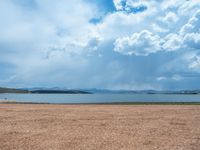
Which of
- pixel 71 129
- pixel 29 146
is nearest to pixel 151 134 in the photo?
pixel 71 129

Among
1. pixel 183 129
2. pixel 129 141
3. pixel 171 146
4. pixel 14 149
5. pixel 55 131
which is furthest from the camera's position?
pixel 183 129

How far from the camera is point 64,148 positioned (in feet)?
48.6

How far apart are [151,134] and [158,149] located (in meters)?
4.44

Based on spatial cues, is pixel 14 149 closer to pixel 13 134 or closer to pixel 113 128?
pixel 13 134

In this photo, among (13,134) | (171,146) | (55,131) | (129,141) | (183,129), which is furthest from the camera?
(183,129)

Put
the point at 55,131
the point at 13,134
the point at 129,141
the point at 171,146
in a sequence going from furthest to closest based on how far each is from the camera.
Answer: the point at 55,131, the point at 13,134, the point at 129,141, the point at 171,146

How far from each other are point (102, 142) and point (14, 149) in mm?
4480

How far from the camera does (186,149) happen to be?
14734mm

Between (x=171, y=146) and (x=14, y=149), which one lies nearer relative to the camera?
(x=14, y=149)

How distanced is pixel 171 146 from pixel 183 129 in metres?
6.53

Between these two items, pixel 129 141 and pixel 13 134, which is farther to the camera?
pixel 13 134

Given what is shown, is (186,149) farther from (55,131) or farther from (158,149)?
(55,131)

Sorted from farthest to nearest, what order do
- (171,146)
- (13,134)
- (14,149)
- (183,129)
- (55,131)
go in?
1. (183,129)
2. (55,131)
3. (13,134)
4. (171,146)
5. (14,149)

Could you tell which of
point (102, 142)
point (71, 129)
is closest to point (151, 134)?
point (102, 142)
